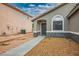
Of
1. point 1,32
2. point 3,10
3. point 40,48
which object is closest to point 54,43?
point 40,48

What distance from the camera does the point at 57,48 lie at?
7742 mm

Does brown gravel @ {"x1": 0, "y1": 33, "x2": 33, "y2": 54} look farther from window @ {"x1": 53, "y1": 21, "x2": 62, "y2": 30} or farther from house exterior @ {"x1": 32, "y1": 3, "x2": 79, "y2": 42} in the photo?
window @ {"x1": 53, "y1": 21, "x2": 62, "y2": 30}

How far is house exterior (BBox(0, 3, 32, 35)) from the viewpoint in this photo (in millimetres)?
8430

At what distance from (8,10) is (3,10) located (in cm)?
34

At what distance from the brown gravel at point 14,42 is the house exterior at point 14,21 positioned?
0.24m

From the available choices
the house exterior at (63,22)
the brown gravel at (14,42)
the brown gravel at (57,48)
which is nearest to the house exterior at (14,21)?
the brown gravel at (14,42)

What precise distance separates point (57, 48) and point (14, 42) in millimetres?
1642

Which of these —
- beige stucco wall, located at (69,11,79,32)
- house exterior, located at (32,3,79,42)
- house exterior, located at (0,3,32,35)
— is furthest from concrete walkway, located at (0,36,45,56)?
beige stucco wall, located at (69,11,79,32)

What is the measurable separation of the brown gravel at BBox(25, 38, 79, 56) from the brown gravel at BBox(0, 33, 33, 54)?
624 mm

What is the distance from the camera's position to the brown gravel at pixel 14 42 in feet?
25.5

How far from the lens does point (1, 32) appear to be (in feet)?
27.9

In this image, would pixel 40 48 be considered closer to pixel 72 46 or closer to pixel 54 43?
pixel 54 43

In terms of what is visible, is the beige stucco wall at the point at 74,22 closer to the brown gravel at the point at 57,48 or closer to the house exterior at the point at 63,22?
the house exterior at the point at 63,22

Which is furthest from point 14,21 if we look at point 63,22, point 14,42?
point 63,22
